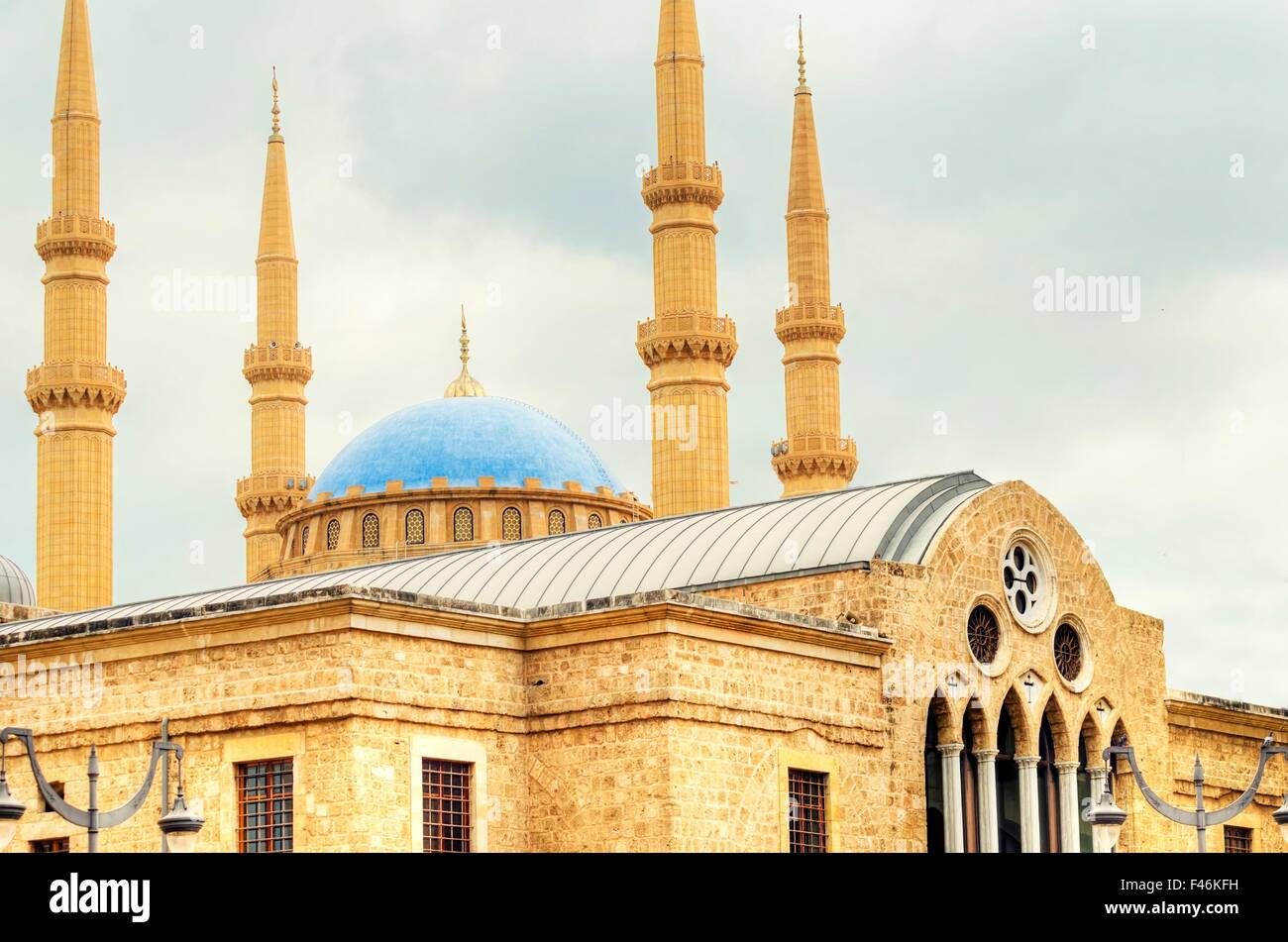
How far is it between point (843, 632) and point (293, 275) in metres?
34.1

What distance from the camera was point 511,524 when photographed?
4891 cm

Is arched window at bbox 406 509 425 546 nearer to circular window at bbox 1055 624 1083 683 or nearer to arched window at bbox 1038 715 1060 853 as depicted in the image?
circular window at bbox 1055 624 1083 683

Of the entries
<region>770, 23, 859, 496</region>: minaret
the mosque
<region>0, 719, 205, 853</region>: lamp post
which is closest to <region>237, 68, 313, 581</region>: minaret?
<region>770, 23, 859, 496</region>: minaret

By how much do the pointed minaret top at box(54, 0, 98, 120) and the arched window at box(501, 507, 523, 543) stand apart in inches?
550

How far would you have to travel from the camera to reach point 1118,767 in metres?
31.9

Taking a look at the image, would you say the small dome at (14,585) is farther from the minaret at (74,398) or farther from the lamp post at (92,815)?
the lamp post at (92,815)

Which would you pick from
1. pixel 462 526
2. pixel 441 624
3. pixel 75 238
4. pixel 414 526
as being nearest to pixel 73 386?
pixel 75 238

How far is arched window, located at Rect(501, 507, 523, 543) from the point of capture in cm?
4875

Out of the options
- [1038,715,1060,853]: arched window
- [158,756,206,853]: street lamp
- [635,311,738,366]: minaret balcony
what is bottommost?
[158,756,206,853]: street lamp

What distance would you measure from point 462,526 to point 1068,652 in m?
20.0

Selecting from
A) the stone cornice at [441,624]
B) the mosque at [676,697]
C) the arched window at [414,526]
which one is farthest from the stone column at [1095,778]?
the arched window at [414,526]

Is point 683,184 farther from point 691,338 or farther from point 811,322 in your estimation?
point 811,322
